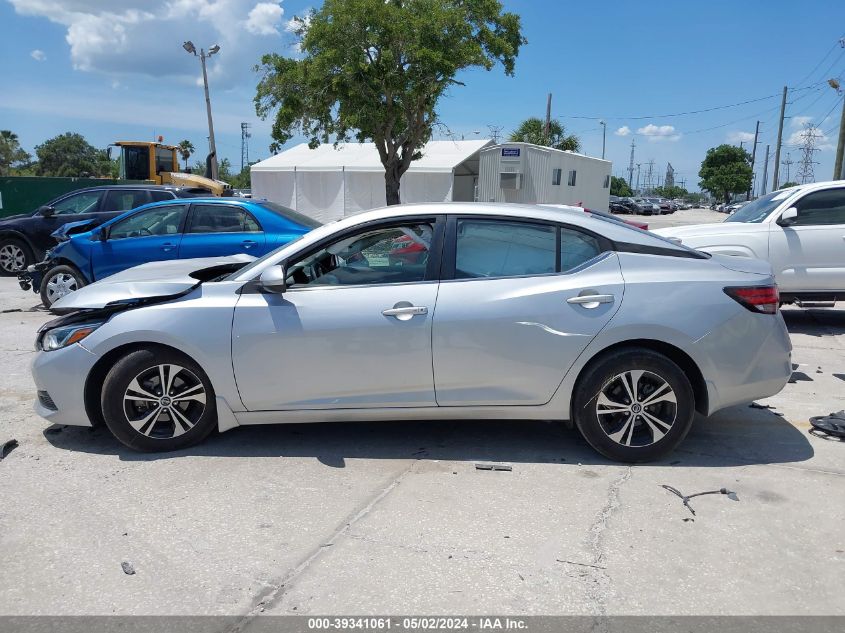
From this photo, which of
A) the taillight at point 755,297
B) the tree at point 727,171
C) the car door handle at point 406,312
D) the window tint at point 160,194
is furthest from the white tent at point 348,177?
the tree at point 727,171

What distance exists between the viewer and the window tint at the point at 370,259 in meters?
4.23

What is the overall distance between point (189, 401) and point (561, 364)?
238cm

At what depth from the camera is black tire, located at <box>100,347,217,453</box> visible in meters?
4.22

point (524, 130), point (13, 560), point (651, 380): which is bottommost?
point (13, 560)

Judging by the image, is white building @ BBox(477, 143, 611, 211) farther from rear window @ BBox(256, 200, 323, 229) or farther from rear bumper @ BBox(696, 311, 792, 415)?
rear bumper @ BBox(696, 311, 792, 415)

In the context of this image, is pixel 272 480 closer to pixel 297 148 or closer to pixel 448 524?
pixel 448 524

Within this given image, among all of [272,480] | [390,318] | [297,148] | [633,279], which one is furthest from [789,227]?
[297,148]

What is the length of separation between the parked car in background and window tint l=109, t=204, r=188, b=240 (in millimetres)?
3189

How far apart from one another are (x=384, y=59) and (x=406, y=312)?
17025mm

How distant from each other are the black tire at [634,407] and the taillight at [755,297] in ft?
1.91

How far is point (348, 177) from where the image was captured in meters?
31.2

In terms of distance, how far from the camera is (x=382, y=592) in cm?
289

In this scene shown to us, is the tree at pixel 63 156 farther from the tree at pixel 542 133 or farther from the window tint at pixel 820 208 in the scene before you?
the window tint at pixel 820 208

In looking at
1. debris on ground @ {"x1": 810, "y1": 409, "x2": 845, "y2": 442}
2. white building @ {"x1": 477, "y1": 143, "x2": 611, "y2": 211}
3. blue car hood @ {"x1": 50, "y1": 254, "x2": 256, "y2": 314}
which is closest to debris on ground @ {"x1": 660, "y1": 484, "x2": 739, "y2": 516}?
debris on ground @ {"x1": 810, "y1": 409, "x2": 845, "y2": 442}
